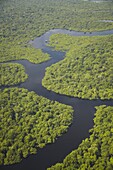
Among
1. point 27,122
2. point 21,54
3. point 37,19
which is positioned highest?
point 37,19

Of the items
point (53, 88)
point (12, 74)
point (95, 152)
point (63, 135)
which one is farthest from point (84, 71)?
point (95, 152)

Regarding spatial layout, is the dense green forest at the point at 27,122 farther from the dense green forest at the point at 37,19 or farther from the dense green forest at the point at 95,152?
the dense green forest at the point at 37,19

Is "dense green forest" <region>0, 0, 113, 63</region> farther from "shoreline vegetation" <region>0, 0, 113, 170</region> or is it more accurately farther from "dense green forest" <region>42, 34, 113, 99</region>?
"dense green forest" <region>42, 34, 113, 99</region>

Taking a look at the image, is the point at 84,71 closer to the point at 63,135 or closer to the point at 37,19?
the point at 63,135

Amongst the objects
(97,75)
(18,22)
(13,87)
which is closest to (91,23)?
(18,22)

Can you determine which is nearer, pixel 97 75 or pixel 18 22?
pixel 97 75

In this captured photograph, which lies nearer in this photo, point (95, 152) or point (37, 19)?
point (95, 152)

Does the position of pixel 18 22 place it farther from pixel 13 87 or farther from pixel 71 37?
pixel 13 87
